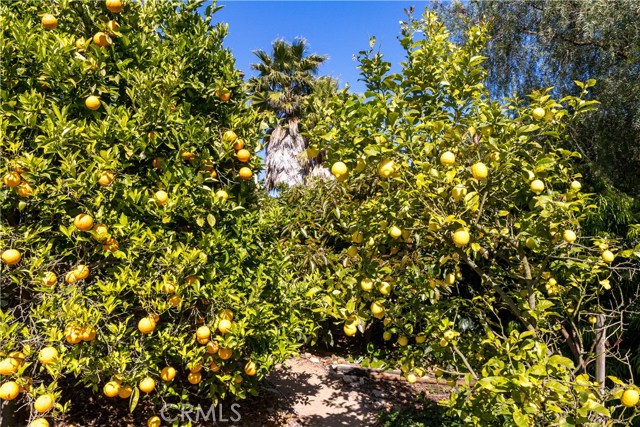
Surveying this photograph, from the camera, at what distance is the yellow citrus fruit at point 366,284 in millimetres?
2305

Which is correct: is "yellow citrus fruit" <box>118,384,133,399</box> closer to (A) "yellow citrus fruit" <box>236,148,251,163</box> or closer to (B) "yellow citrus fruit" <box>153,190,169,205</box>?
(B) "yellow citrus fruit" <box>153,190,169,205</box>

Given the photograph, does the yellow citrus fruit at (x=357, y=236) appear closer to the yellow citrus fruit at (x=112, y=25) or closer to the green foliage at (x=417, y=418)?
the yellow citrus fruit at (x=112, y=25)

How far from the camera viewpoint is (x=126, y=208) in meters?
2.57

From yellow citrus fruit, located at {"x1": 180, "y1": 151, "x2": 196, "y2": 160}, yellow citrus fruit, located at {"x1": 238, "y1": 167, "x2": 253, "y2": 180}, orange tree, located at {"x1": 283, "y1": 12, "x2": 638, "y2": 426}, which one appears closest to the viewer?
orange tree, located at {"x1": 283, "y1": 12, "x2": 638, "y2": 426}

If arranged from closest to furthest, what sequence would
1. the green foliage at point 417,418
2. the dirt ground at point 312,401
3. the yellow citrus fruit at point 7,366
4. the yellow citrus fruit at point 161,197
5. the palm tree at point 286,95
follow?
the yellow citrus fruit at point 7,366
the yellow citrus fruit at point 161,197
the dirt ground at point 312,401
the green foliage at point 417,418
the palm tree at point 286,95

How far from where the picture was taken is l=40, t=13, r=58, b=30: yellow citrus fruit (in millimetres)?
2635

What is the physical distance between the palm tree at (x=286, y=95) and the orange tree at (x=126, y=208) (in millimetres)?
9183

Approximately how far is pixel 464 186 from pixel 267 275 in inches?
66.9

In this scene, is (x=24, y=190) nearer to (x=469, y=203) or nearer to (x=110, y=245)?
(x=110, y=245)

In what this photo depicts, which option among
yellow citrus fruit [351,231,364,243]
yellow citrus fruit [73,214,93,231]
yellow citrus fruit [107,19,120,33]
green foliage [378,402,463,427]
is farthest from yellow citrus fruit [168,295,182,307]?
green foliage [378,402,463,427]

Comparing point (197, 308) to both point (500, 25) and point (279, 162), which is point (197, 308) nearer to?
point (500, 25)

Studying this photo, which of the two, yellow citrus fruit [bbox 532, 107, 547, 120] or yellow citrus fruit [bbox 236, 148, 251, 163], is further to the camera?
yellow citrus fruit [bbox 236, 148, 251, 163]

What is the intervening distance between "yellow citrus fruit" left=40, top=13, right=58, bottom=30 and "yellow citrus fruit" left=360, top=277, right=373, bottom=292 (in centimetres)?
271

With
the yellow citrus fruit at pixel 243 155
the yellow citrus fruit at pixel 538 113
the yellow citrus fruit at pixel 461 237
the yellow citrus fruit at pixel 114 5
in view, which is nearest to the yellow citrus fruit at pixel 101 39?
the yellow citrus fruit at pixel 114 5
